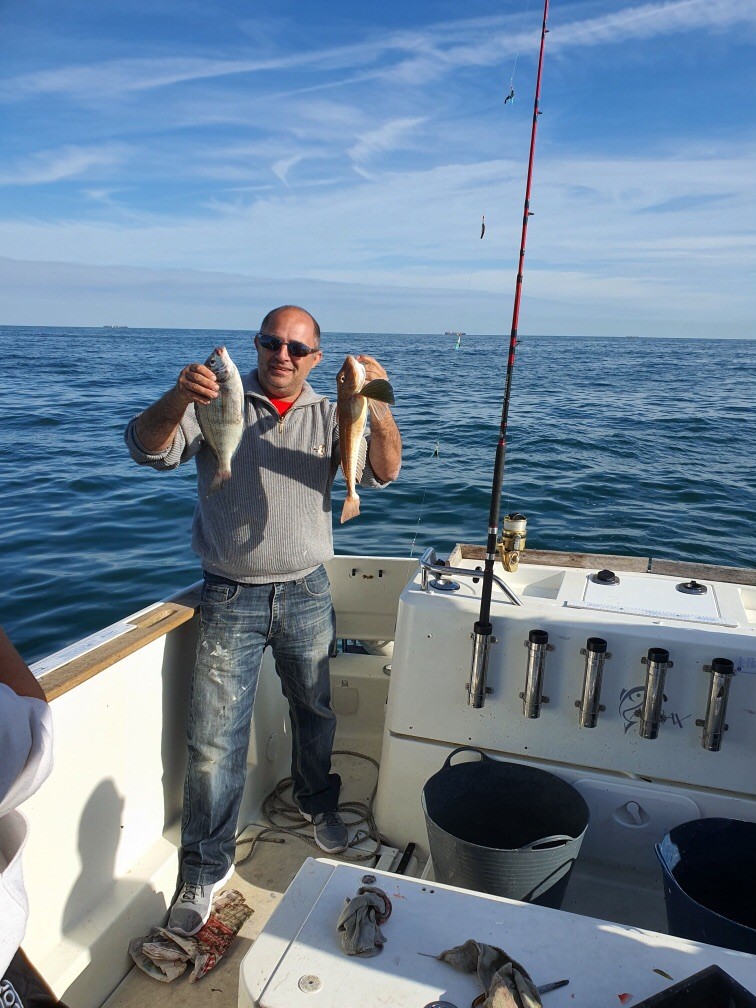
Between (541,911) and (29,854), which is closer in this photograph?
(541,911)

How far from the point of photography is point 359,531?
9.64 meters

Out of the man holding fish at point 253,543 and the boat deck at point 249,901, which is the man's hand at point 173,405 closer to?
the man holding fish at point 253,543

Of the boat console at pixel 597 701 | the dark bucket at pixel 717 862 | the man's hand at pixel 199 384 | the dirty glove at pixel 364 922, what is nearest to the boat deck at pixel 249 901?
the boat console at pixel 597 701

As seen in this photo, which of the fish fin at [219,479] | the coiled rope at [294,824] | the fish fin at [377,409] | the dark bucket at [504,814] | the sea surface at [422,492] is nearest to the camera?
the dark bucket at [504,814]

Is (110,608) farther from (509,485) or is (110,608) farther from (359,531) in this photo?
(509,485)

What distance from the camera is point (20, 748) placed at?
4.04ft

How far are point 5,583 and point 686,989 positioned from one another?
A: 293 inches

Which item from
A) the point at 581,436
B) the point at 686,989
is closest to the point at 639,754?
the point at 686,989

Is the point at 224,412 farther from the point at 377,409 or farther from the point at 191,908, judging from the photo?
the point at 191,908

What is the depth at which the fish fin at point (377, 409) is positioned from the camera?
3.01 metres

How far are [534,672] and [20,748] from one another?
2136 millimetres

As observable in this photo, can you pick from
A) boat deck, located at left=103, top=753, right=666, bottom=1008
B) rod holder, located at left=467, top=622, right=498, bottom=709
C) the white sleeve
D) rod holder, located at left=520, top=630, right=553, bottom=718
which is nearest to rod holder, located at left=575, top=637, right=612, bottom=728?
rod holder, located at left=520, top=630, right=553, bottom=718

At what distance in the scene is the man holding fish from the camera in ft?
10.2

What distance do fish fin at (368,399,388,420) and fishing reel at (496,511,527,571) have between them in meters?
0.97
